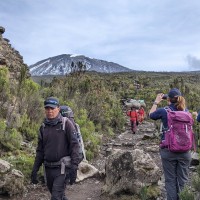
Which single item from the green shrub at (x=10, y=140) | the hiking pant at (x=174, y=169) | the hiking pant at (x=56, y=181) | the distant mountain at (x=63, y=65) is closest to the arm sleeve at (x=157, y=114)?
the hiking pant at (x=174, y=169)

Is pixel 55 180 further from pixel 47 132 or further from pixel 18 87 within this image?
pixel 18 87

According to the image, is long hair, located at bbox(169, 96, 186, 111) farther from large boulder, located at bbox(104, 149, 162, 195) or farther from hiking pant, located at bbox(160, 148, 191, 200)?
large boulder, located at bbox(104, 149, 162, 195)

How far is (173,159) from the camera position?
516cm

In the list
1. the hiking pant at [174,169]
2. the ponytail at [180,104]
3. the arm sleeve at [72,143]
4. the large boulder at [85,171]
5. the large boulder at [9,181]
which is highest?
the ponytail at [180,104]

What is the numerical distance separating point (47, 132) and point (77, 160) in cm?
51

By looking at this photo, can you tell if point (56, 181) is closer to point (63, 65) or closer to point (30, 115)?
point (30, 115)

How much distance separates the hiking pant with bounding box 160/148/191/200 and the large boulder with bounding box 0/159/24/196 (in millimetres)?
2746

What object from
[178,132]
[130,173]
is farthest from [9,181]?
[178,132]

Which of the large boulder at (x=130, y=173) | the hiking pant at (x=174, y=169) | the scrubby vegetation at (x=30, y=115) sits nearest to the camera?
the hiking pant at (x=174, y=169)

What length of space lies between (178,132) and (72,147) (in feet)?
4.68

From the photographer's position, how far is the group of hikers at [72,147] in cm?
463

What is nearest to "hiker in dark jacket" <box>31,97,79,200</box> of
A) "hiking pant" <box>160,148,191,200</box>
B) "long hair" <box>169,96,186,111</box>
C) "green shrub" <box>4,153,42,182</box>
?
"hiking pant" <box>160,148,191,200</box>

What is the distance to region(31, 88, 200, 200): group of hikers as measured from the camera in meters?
4.63

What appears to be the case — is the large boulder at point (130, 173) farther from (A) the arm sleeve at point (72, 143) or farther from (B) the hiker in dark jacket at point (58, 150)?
(A) the arm sleeve at point (72, 143)
